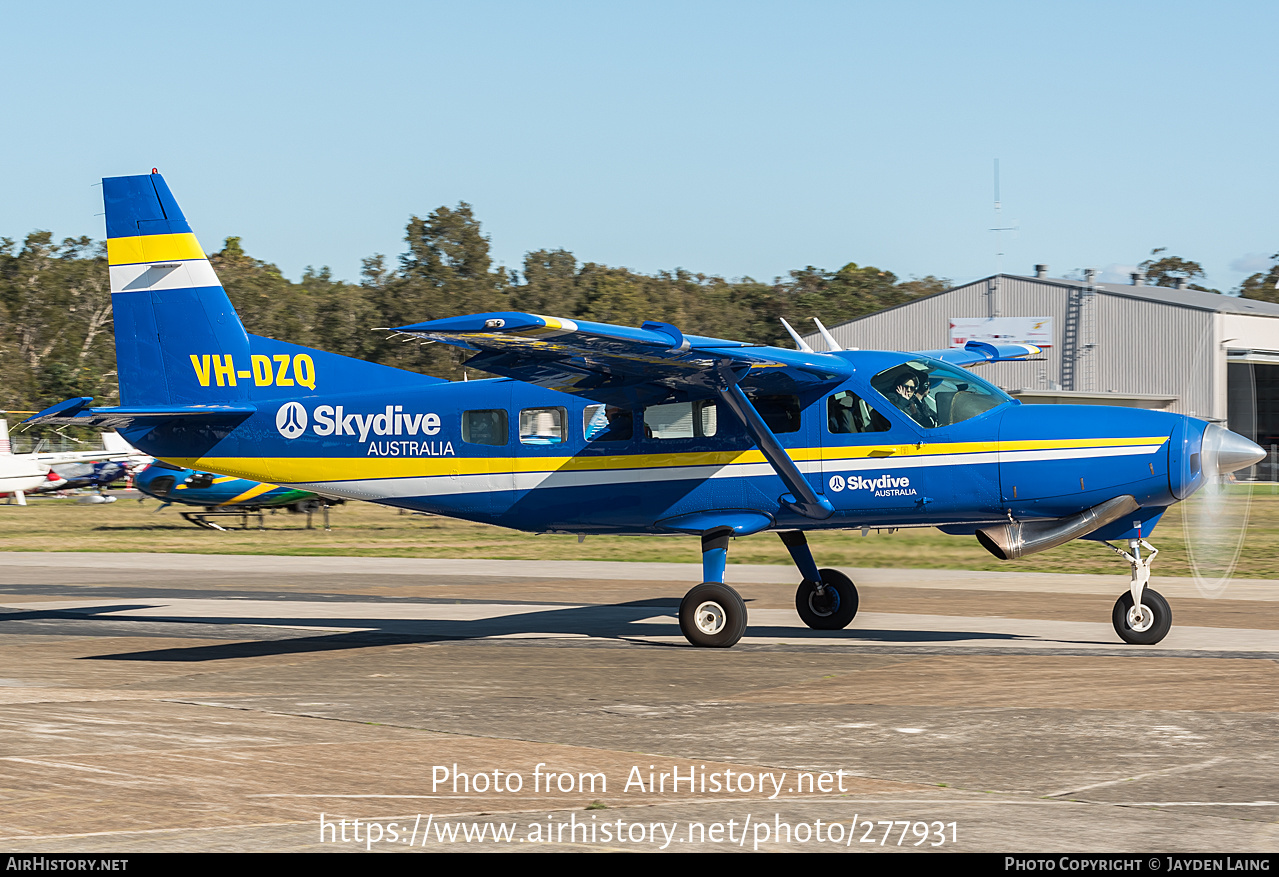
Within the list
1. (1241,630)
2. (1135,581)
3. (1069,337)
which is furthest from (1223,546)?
(1069,337)

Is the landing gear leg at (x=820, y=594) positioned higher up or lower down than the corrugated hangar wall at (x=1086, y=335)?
lower down

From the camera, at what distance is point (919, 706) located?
9.73m

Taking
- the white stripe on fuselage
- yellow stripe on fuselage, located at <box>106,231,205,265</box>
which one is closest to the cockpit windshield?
the white stripe on fuselage

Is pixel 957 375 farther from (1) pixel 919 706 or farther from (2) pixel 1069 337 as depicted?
(2) pixel 1069 337

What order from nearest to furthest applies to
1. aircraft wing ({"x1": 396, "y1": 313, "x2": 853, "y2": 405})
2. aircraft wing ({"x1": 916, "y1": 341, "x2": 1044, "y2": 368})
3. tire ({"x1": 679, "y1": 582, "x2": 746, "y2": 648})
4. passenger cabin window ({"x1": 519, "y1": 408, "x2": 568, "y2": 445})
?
1. aircraft wing ({"x1": 396, "y1": 313, "x2": 853, "y2": 405})
2. tire ({"x1": 679, "y1": 582, "x2": 746, "y2": 648})
3. passenger cabin window ({"x1": 519, "y1": 408, "x2": 568, "y2": 445})
4. aircraft wing ({"x1": 916, "y1": 341, "x2": 1044, "y2": 368})

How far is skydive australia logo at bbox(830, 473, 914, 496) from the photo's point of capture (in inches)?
506

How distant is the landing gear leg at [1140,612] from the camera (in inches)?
504

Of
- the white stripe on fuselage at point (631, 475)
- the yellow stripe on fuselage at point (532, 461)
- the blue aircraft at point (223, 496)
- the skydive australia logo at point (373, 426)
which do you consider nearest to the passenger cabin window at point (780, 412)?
the yellow stripe on fuselage at point (532, 461)

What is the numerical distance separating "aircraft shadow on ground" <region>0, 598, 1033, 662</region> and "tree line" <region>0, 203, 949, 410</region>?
39910 mm

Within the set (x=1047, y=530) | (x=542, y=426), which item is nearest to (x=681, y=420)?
(x=542, y=426)

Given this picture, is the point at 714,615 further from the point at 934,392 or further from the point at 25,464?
the point at 25,464

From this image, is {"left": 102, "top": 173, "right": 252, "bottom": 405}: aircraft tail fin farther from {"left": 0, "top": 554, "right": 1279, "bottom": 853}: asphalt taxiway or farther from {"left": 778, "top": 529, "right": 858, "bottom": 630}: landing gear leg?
{"left": 778, "top": 529, "right": 858, "bottom": 630}: landing gear leg

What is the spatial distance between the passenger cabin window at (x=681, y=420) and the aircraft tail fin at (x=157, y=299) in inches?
211

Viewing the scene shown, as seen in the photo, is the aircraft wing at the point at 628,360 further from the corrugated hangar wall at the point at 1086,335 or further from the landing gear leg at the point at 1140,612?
the corrugated hangar wall at the point at 1086,335
